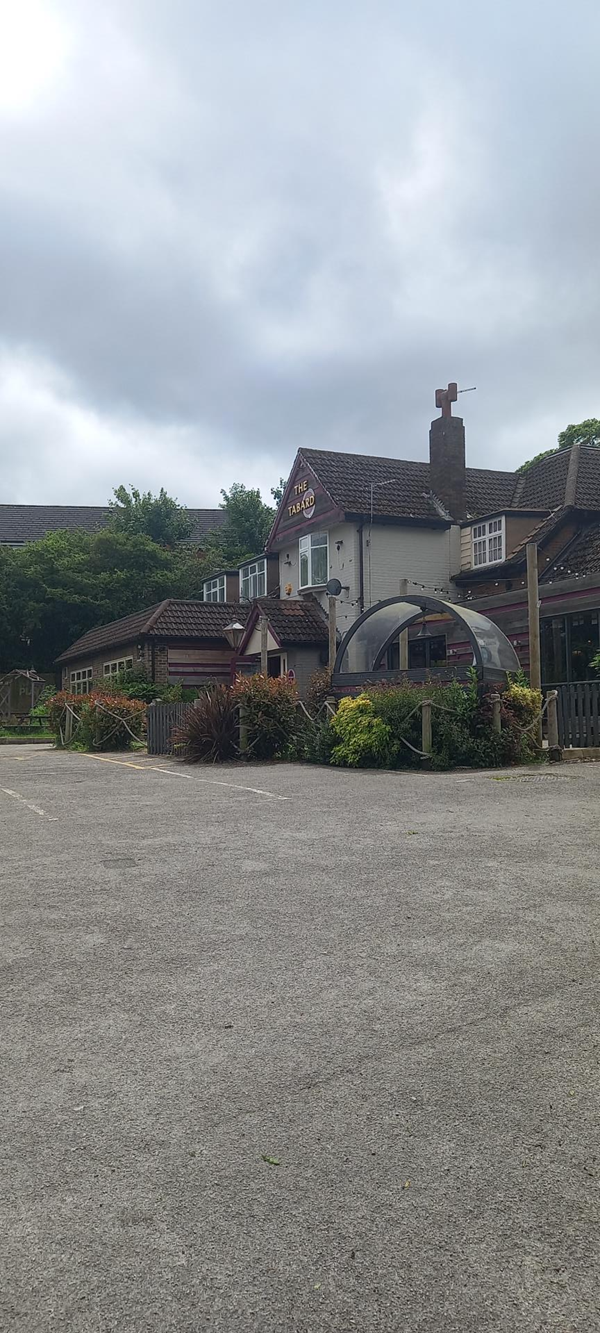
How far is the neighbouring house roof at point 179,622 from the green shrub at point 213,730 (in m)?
13.9

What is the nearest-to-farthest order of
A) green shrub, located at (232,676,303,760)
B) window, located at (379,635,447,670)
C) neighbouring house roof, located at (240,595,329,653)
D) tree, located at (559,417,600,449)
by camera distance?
green shrub, located at (232,676,303,760) → window, located at (379,635,447,670) → neighbouring house roof, located at (240,595,329,653) → tree, located at (559,417,600,449)

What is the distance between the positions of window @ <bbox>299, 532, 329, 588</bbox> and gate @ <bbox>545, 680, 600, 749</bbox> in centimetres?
1685

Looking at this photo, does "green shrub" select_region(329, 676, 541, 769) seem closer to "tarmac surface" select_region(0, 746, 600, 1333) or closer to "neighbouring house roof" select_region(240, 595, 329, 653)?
"tarmac surface" select_region(0, 746, 600, 1333)

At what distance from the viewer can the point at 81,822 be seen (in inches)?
388

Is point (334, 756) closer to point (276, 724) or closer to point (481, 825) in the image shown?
point (276, 724)

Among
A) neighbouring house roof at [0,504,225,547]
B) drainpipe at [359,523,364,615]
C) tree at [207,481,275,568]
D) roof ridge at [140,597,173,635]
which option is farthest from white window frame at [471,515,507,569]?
neighbouring house roof at [0,504,225,547]

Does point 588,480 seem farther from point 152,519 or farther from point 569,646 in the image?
point 152,519

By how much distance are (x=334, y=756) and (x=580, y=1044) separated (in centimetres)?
1273

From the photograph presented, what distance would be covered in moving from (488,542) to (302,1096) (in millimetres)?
28796

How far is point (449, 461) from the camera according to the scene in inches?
1304

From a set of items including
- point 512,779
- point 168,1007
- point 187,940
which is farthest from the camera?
point 512,779

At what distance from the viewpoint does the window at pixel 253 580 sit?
3853 centimetres

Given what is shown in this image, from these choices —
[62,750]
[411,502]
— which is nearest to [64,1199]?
[62,750]

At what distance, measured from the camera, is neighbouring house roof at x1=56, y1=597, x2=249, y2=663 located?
1281 inches
